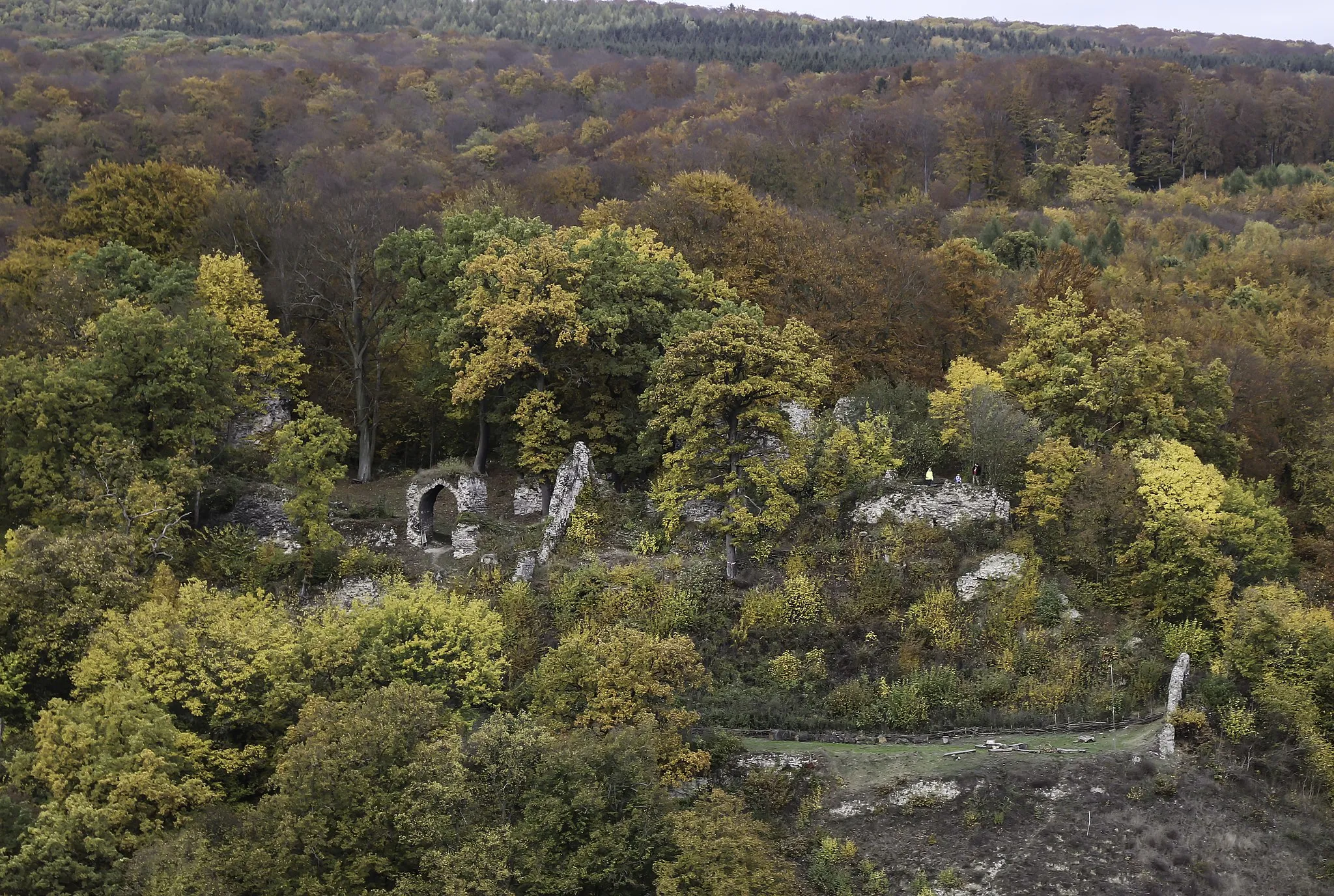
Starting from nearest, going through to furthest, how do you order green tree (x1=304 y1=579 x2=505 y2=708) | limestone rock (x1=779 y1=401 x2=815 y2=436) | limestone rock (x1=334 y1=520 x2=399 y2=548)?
green tree (x1=304 y1=579 x2=505 y2=708) < limestone rock (x1=779 y1=401 x2=815 y2=436) < limestone rock (x1=334 y1=520 x2=399 y2=548)

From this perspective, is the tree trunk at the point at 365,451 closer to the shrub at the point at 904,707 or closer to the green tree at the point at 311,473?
the green tree at the point at 311,473

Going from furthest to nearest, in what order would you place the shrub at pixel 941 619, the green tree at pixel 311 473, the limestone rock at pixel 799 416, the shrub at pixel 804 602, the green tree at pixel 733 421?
the limestone rock at pixel 799 416 < the green tree at pixel 311 473 < the green tree at pixel 733 421 < the shrub at pixel 804 602 < the shrub at pixel 941 619

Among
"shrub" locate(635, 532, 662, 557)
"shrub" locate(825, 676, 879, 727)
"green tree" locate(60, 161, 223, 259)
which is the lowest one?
"shrub" locate(825, 676, 879, 727)

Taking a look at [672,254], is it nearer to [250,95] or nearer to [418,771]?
[418,771]

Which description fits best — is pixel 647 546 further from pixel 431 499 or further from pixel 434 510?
pixel 434 510

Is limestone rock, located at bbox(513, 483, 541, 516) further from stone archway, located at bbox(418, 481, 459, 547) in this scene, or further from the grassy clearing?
the grassy clearing

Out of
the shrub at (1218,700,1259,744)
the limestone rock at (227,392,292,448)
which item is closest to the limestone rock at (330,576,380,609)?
the limestone rock at (227,392,292,448)

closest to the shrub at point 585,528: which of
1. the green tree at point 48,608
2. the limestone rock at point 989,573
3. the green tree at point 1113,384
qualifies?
the limestone rock at point 989,573
